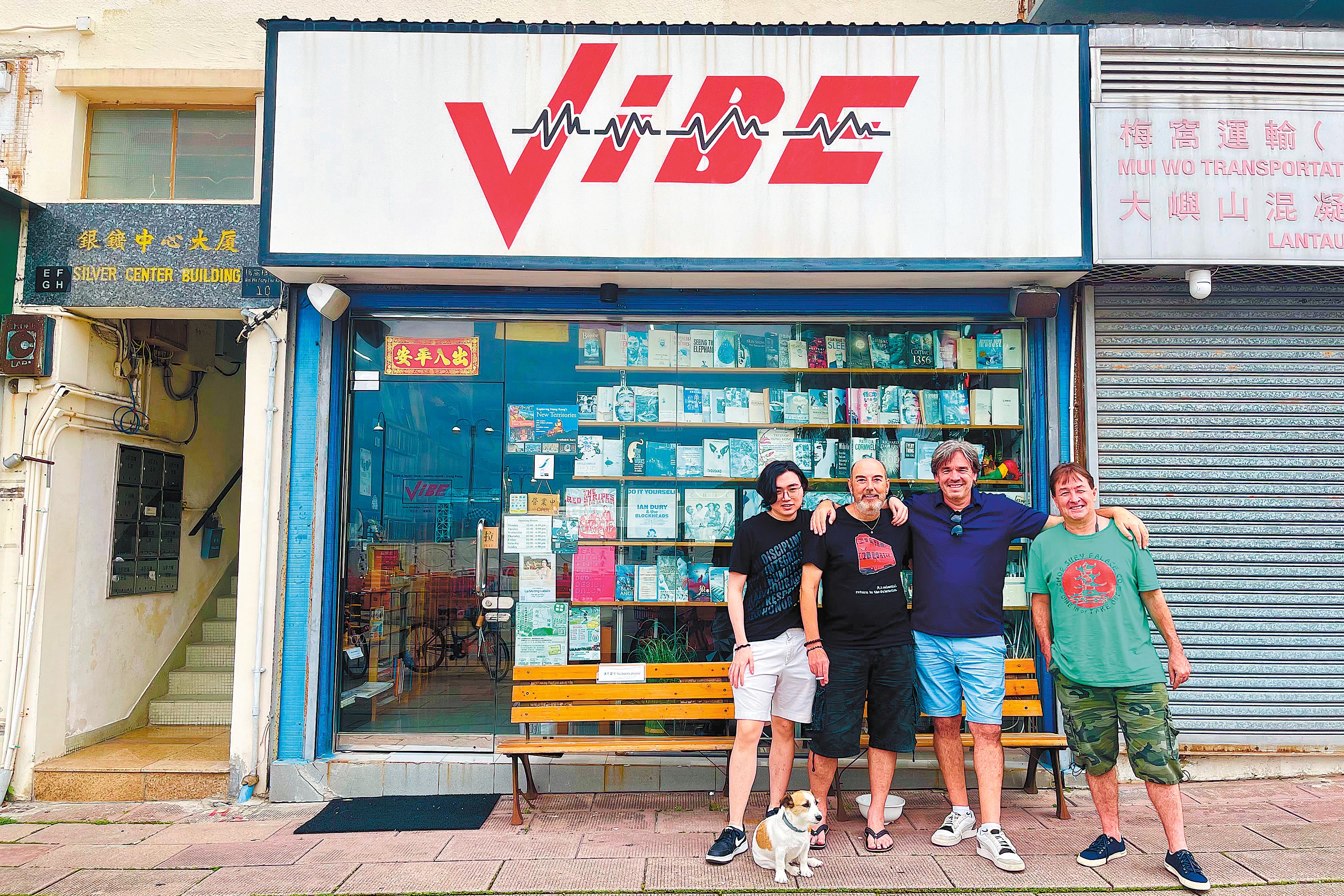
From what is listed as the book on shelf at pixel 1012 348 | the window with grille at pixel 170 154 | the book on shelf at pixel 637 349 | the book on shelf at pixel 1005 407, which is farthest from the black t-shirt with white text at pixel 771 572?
the window with grille at pixel 170 154

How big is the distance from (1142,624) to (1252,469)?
2.08 m

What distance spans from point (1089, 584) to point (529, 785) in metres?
3.14

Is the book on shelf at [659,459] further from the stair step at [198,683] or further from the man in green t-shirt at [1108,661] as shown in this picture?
the stair step at [198,683]

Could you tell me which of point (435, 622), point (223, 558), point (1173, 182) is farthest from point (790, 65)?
point (223, 558)

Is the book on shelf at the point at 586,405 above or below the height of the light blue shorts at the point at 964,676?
above

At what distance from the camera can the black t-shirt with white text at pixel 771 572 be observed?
4.16 meters

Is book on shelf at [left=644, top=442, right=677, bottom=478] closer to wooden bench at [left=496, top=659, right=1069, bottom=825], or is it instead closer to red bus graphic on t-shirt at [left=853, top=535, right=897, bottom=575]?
wooden bench at [left=496, top=659, right=1069, bottom=825]

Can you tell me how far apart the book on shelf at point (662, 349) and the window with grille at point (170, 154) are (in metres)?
2.80

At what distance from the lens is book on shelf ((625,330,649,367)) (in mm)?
5555

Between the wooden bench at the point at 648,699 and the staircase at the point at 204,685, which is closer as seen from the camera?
the wooden bench at the point at 648,699

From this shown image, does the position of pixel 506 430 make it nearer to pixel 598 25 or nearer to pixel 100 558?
pixel 598 25

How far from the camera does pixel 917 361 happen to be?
552cm

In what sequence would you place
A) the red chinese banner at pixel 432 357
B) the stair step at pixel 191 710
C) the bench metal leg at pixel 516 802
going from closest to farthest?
the bench metal leg at pixel 516 802, the red chinese banner at pixel 432 357, the stair step at pixel 191 710

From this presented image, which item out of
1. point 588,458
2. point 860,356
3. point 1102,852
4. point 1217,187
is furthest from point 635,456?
point 1217,187
